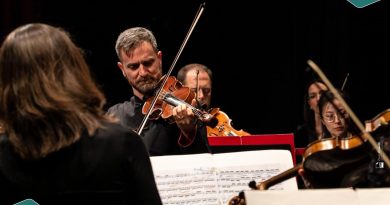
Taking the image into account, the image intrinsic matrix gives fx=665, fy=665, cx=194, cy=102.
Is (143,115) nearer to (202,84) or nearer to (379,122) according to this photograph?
(202,84)

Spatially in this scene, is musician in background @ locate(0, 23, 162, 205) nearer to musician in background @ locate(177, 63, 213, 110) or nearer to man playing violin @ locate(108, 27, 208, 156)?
man playing violin @ locate(108, 27, 208, 156)

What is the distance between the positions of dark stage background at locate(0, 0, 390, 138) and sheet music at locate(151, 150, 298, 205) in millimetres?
2346

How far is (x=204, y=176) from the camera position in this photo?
2182 mm

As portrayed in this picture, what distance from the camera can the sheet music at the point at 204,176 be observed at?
7.09 ft

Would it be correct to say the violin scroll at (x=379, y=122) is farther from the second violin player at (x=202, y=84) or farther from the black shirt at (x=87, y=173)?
the second violin player at (x=202, y=84)

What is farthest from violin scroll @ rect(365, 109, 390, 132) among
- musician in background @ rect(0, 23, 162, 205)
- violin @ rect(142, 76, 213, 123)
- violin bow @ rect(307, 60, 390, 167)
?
violin @ rect(142, 76, 213, 123)

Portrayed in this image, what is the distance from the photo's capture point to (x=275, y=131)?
5129 mm

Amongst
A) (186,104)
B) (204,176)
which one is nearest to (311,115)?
(186,104)

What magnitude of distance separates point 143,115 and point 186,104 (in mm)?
224

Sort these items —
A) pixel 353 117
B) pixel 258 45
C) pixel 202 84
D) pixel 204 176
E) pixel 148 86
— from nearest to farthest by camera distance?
1. pixel 353 117
2. pixel 204 176
3. pixel 148 86
4. pixel 202 84
5. pixel 258 45

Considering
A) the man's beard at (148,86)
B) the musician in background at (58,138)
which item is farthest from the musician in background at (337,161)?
the man's beard at (148,86)

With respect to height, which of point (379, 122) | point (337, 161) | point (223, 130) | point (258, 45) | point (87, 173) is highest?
point (258, 45)

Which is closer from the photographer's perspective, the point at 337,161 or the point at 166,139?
the point at 337,161

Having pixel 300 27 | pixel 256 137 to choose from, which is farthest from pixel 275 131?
pixel 256 137
